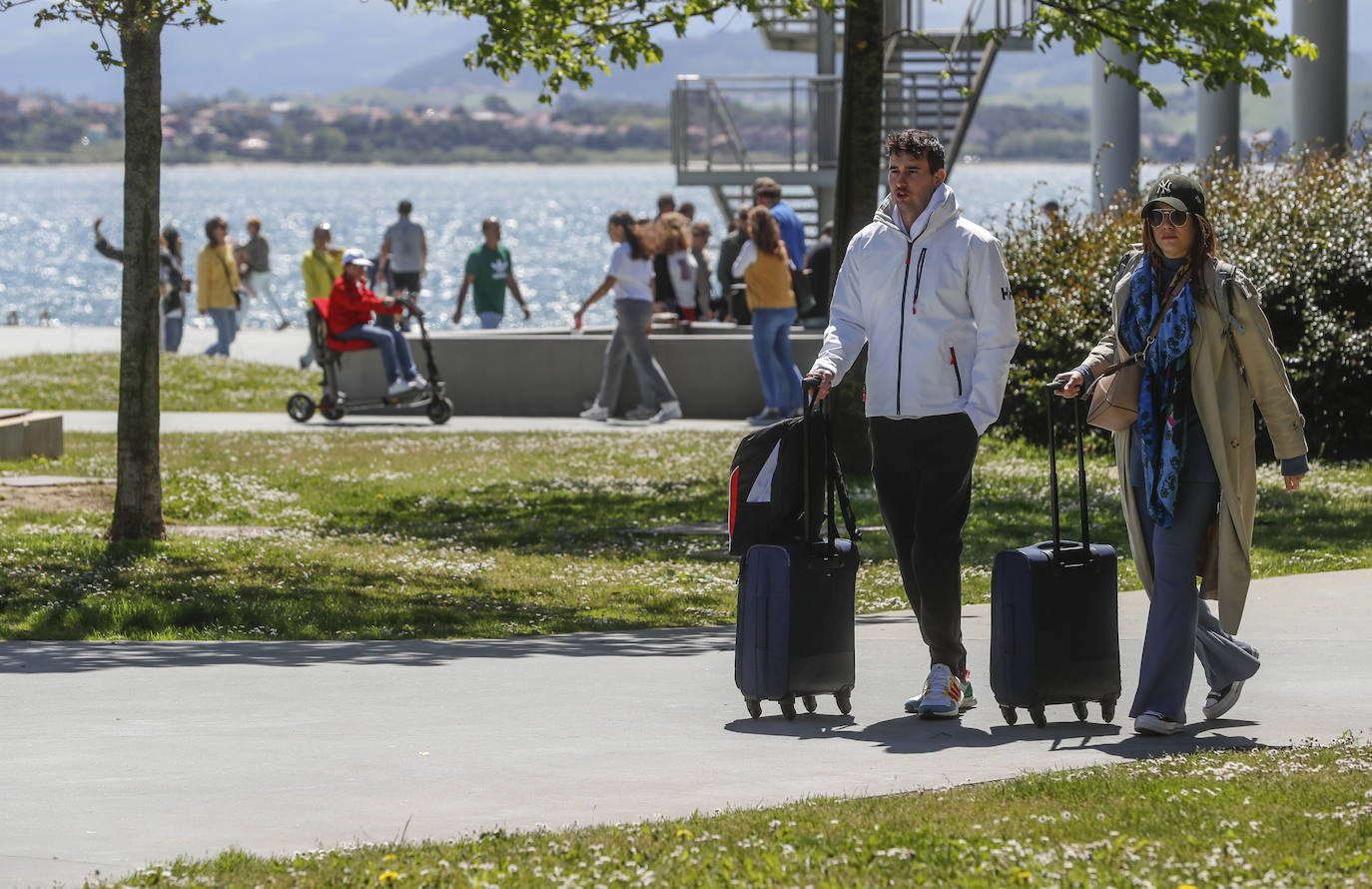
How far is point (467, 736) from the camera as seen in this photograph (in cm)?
623

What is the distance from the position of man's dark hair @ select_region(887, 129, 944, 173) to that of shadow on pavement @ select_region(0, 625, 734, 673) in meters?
2.30

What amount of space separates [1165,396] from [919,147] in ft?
3.70

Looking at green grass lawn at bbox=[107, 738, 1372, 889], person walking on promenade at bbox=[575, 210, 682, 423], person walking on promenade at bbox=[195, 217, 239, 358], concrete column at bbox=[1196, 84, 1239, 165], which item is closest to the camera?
green grass lawn at bbox=[107, 738, 1372, 889]

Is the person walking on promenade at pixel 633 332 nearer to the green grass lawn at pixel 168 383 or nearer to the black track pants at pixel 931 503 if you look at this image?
the green grass lawn at pixel 168 383

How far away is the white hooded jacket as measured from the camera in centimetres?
636

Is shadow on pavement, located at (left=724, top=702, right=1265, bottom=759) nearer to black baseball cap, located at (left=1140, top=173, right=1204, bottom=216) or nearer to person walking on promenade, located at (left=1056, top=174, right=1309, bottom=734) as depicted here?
person walking on promenade, located at (left=1056, top=174, right=1309, bottom=734)

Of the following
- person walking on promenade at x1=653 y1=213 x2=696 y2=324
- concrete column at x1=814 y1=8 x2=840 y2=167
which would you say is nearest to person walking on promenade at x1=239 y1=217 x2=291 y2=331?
concrete column at x1=814 y1=8 x2=840 y2=167

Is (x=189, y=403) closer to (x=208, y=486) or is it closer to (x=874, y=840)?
(x=208, y=486)

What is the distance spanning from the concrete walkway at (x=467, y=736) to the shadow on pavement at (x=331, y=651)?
0.02 m

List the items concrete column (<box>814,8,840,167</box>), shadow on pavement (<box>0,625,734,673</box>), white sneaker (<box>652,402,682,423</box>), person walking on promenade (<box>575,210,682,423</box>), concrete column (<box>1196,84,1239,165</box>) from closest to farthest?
shadow on pavement (<box>0,625,734,673</box>) < person walking on promenade (<box>575,210,682,423</box>) < white sneaker (<box>652,402,682,423</box>) < concrete column (<box>1196,84,1239,165</box>) < concrete column (<box>814,8,840,167</box>)

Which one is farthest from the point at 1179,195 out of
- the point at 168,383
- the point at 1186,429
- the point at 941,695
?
the point at 168,383

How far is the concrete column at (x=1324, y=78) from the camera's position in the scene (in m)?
22.1

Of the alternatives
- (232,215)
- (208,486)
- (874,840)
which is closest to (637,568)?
(208,486)

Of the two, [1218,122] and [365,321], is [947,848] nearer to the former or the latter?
[365,321]
